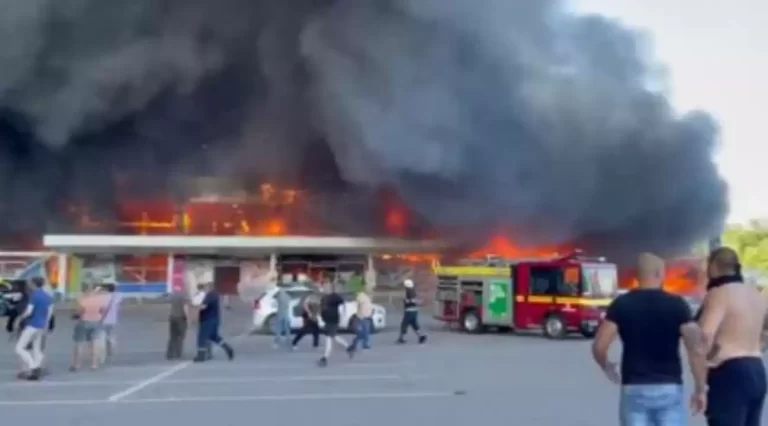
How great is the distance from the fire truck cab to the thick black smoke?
11.2 metres

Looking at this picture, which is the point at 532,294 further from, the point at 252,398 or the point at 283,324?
the point at 252,398

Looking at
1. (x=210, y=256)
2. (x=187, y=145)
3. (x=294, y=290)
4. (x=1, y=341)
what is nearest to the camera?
(x=1, y=341)

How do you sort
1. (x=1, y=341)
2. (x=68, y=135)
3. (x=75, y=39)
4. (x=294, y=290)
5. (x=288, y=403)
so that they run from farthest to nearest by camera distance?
(x=68, y=135) < (x=75, y=39) < (x=294, y=290) < (x=1, y=341) < (x=288, y=403)

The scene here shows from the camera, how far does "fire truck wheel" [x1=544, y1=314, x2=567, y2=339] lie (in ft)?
83.0

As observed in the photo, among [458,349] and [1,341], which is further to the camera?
[1,341]

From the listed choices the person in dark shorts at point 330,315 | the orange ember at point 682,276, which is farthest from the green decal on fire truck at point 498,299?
the orange ember at point 682,276

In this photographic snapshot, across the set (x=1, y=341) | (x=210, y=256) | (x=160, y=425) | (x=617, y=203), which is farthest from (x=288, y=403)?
(x=210, y=256)

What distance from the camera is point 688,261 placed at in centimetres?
4100

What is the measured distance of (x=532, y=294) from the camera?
26.2 m

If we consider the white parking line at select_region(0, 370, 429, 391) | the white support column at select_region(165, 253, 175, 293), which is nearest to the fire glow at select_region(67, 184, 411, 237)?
the white support column at select_region(165, 253, 175, 293)

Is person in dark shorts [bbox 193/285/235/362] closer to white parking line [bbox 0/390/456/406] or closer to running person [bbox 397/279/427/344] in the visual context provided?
running person [bbox 397/279/427/344]

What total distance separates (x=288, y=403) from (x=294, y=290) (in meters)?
→ 14.3

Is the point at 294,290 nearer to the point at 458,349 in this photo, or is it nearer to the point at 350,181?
the point at 458,349

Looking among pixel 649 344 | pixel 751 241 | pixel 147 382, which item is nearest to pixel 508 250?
pixel 147 382
